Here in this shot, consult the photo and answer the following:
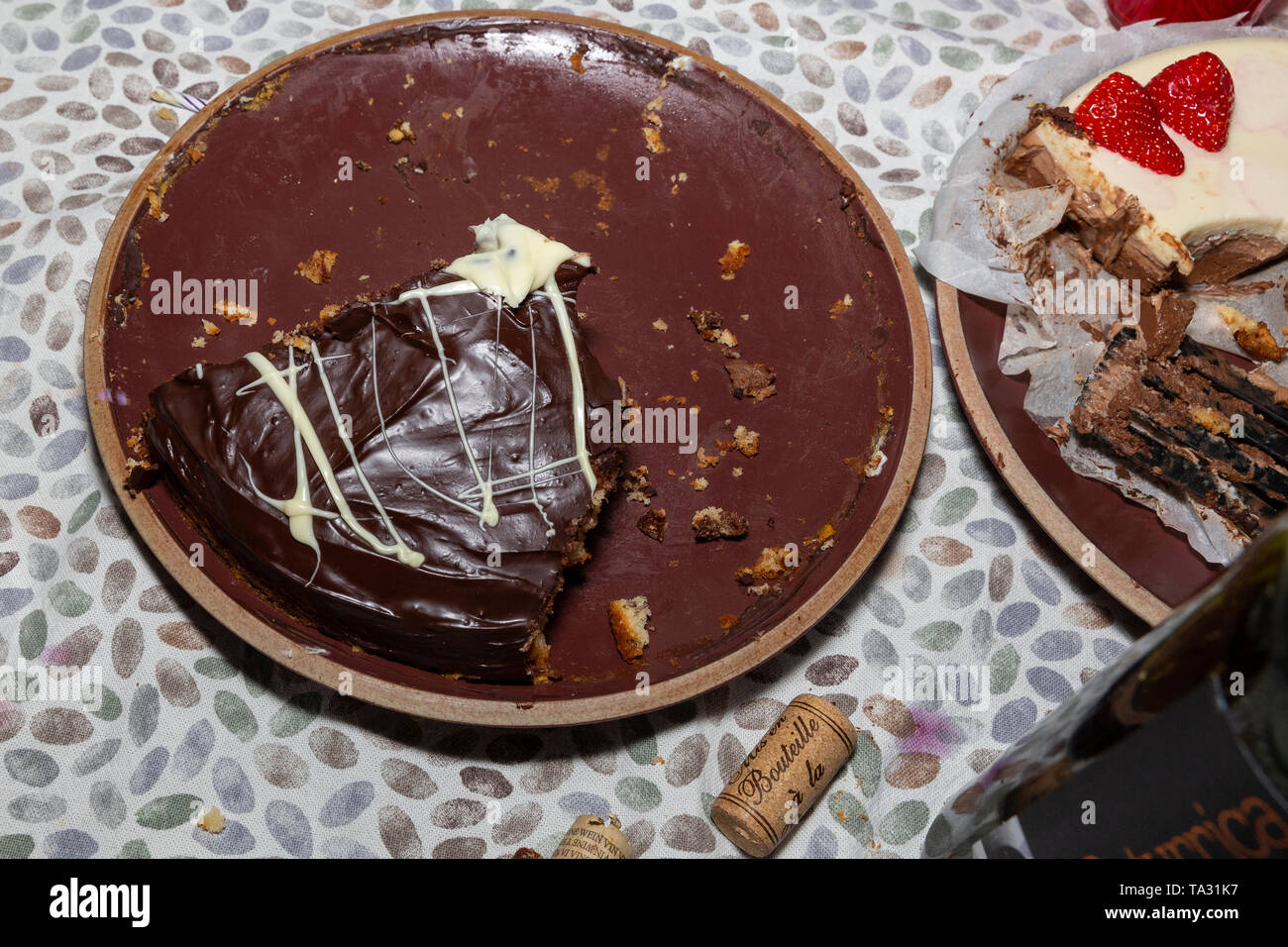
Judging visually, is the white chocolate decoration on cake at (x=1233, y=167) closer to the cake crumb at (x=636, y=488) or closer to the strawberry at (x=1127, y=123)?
the strawberry at (x=1127, y=123)

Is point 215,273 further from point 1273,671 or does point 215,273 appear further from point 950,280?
point 1273,671

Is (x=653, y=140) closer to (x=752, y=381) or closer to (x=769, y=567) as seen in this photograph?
(x=752, y=381)

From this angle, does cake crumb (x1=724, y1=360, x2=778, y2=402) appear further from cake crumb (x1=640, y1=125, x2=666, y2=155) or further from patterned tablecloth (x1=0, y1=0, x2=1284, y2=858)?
cake crumb (x1=640, y1=125, x2=666, y2=155)

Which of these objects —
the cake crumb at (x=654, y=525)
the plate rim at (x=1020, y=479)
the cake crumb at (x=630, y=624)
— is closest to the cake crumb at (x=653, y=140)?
the plate rim at (x=1020, y=479)

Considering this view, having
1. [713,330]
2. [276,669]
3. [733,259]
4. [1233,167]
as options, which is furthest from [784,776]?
[1233,167]

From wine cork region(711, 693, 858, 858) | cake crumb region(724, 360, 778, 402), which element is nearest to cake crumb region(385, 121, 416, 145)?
cake crumb region(724, 360, 778, 402)
